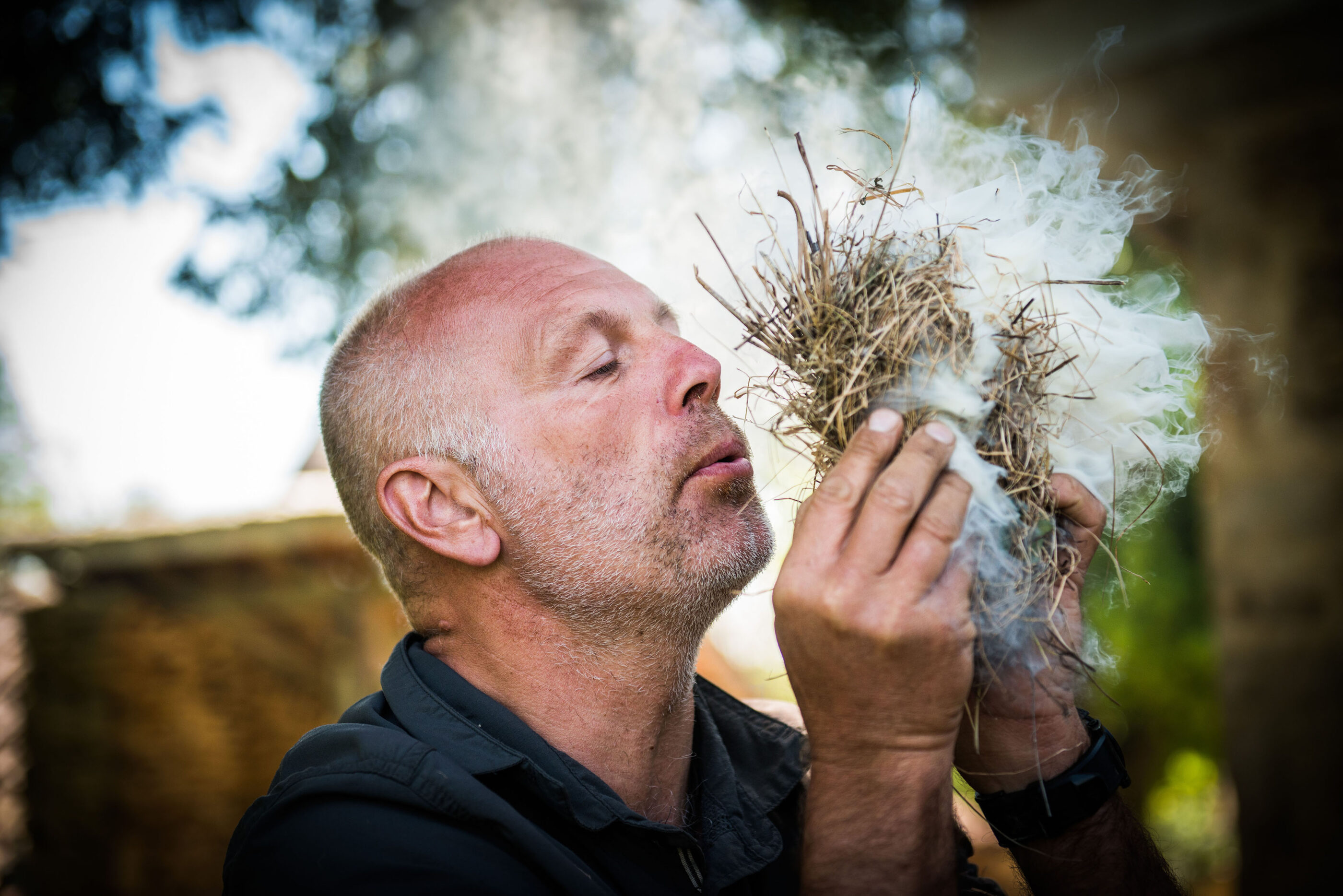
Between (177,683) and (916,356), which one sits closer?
(916,356)

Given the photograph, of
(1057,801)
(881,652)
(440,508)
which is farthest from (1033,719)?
(440,508)

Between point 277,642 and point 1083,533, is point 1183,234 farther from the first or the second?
point 277,642

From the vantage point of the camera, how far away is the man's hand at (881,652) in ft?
4.52

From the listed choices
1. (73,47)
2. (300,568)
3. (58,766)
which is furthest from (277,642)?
(73,47)

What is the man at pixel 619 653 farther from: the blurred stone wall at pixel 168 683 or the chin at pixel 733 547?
the blurred stone wall at pixel 168 683

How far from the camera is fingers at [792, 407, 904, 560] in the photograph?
1409mm

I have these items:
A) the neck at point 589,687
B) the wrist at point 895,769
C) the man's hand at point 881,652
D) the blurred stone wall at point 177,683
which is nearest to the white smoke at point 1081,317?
the man's hand at point 881,652

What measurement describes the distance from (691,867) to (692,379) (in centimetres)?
110

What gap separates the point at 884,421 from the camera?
1.43m

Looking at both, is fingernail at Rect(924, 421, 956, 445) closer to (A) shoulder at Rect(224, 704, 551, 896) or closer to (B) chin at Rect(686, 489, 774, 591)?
(B) chin at Rect(686, 489, 774, 591)

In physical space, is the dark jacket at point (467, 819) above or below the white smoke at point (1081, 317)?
below

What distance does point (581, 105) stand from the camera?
6.20m

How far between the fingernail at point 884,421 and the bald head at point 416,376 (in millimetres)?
976

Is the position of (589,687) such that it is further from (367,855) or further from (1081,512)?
(1081,512)
